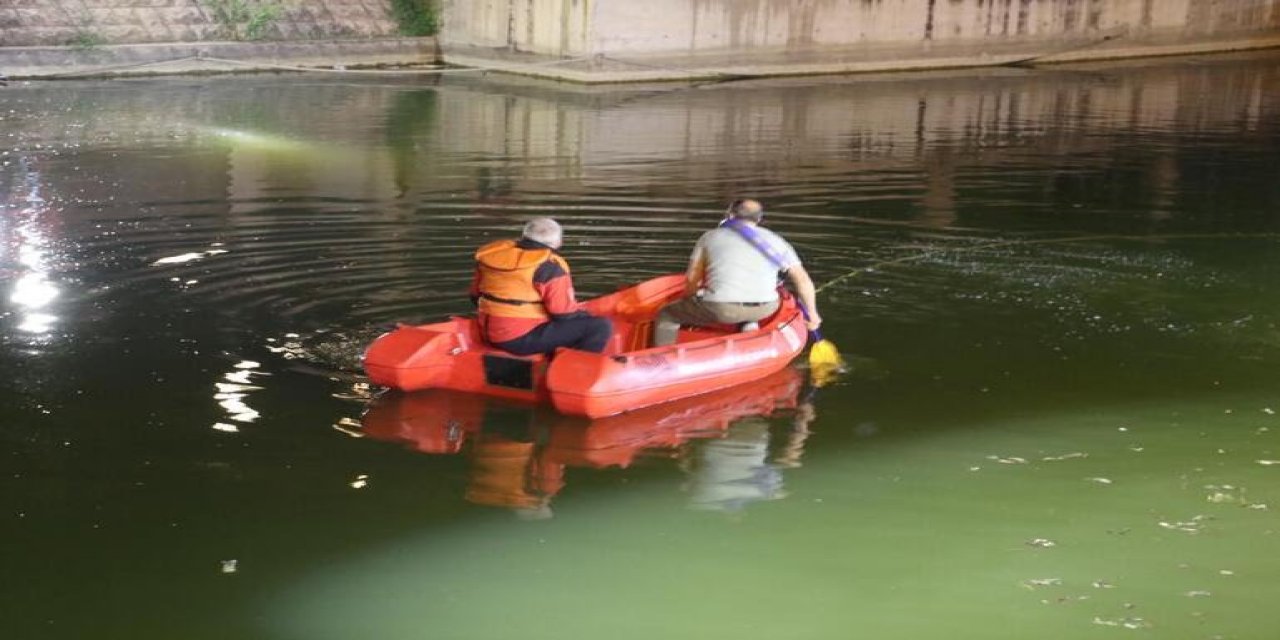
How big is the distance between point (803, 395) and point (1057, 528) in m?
2.49

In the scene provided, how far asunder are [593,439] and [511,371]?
2.36ft

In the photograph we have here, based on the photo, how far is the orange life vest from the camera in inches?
354

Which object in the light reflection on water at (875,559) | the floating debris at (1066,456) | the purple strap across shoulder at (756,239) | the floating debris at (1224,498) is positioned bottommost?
the light reflection on water at (875,559)

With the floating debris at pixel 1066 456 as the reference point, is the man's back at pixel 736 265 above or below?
above

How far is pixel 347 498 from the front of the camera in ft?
25.3

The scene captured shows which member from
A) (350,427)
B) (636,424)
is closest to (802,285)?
(636,424)

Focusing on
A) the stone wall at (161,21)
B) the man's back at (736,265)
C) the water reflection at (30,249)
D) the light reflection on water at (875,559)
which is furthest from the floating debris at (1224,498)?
the stone wall at (161,21)

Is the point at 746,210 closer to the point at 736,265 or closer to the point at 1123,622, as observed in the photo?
the point at 736,265

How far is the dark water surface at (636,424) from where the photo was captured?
661 centimetres

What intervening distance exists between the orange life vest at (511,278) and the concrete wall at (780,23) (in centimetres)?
1922

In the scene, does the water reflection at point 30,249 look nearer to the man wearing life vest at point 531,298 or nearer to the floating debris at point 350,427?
the floating debris at point 350,427

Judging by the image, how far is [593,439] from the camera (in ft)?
28.7

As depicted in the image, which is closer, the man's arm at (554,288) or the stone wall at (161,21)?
the man's arm at (554,288)

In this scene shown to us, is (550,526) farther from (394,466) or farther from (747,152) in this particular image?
(747,152)
